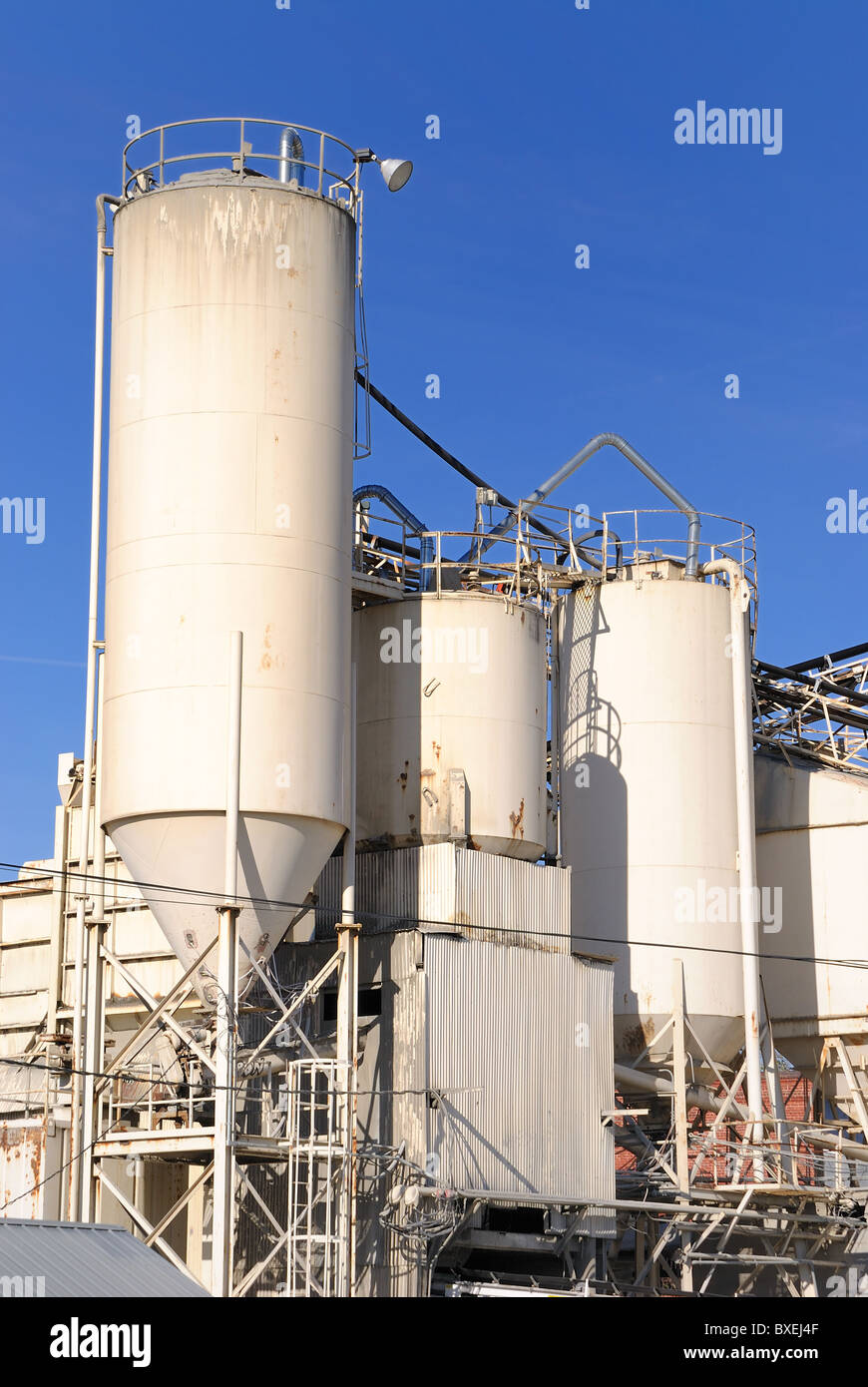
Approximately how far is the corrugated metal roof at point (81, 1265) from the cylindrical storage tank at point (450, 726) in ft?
38.4

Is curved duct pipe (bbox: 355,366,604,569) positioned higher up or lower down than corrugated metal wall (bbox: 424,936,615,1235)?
higher up

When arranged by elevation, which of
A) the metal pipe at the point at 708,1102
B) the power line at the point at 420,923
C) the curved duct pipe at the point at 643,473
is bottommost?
the metal pipe at the point at 708,1102

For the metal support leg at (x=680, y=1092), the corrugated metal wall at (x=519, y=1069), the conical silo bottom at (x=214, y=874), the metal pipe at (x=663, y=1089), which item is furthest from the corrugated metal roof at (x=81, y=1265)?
the metal pipe at (x=663, y=1089)

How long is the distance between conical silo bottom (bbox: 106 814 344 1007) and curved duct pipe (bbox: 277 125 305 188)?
10.3m

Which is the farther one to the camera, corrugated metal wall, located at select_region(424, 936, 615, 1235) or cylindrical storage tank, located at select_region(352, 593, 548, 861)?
cylindrical storage tank, located at select_region(352, 593, 548, 861)

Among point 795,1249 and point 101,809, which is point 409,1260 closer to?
point 101,809

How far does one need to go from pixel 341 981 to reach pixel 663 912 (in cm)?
819

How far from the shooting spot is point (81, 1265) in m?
19.4

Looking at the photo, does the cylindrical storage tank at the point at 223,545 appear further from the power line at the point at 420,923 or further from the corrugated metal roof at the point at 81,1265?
the corrugated metal roof at the point at 81,1265

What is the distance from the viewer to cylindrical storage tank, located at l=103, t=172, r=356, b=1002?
27406 mm

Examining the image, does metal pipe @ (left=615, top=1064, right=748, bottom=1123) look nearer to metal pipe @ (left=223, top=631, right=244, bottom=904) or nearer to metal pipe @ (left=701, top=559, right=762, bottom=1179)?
metal pipe @ (left=701, top=559, right=762, bottom=1179)

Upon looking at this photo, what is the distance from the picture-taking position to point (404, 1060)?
29.4 m

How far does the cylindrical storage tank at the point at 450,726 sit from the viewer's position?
104 ft

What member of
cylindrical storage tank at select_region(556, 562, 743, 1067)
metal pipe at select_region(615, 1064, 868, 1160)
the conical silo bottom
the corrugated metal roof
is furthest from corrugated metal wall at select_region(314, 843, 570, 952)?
the corrugated metal roof
